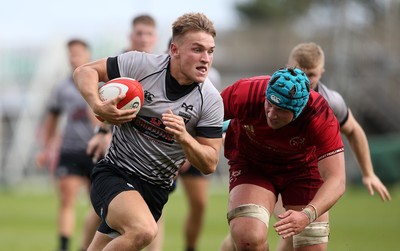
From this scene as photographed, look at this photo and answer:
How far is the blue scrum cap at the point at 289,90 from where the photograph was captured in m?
6.82

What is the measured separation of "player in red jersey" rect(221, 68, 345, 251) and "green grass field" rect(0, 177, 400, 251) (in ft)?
13.2

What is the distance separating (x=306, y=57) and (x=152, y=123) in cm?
188

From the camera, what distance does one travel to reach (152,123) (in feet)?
22.9

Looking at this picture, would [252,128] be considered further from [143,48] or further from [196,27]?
[143,48]

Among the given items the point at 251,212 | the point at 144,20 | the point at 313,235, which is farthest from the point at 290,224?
the point at 144,20

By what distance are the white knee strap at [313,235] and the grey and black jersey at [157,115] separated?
4.74 ft

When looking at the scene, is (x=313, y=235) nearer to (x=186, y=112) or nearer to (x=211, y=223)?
(x=186, y=112)

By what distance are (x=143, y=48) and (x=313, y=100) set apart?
3.06 metres

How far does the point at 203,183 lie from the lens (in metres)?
10.8

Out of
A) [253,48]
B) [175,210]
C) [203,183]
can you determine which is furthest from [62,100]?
[253,48]

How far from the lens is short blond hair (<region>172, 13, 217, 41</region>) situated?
689cm

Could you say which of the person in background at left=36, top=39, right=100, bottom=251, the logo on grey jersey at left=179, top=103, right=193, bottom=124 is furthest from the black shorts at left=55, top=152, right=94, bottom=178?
the logo on grey jersey at left=179, top=103, right=193, bottom=124

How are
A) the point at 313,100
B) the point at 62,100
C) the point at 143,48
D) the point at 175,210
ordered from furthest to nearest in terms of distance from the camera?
the point at 175,210 → the point at 62,100 → the point at 143,48 → the point at 313,100

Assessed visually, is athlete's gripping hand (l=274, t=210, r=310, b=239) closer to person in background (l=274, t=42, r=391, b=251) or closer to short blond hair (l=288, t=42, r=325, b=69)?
person in background (l=274, t=42, r=391, b=251)
